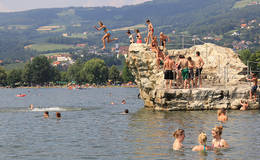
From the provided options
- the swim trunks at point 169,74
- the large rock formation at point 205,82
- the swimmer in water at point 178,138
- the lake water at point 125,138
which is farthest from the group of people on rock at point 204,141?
the large rock formation at point 205,82

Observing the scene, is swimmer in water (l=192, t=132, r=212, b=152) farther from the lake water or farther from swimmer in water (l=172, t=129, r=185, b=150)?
swimmer in water (l=172, t=129, r=185, b=150)

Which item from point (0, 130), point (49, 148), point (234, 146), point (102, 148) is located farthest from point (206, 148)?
point (0, 130)

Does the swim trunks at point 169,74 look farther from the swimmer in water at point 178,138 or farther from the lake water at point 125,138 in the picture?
the swimmer in water at point 178,138

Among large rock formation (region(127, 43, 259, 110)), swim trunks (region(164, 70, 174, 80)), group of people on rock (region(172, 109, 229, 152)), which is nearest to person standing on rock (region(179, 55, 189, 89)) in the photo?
swim trunks (region(164, 70, 174, 80))

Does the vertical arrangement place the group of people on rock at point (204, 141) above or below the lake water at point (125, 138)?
above

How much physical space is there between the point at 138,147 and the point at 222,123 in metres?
7.91

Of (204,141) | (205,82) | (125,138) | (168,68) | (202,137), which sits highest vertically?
(168,68)

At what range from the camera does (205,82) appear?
127 ft

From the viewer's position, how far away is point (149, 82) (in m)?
38.5

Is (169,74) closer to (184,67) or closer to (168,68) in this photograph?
(168,68)

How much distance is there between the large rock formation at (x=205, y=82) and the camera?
33.7 m

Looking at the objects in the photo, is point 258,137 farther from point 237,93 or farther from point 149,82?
point 149,82

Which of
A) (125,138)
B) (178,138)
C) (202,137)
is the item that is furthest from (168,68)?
(202,137)

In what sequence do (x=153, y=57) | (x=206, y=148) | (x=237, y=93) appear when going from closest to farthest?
(x=206, y=148)
(x=237, y=93)
(x=153, y=57)
